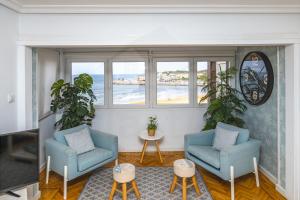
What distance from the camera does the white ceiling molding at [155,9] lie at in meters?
2.40

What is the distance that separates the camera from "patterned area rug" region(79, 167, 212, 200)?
9.25 feet

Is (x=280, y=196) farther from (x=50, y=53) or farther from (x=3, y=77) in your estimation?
(x=50, y=53)

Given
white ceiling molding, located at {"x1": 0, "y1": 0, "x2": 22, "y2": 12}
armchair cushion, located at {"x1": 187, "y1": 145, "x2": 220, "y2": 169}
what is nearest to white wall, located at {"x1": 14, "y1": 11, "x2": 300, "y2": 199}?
white ceiling molding, located at {"x1": 0, "y1": 0, "x2": 22, "y2": 12}

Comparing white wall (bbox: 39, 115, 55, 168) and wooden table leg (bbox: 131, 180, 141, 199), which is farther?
white wall (bbox: 39, 115, 55, 168)

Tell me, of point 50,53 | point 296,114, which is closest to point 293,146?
point 296,114

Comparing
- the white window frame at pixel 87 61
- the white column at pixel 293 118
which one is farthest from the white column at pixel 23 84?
the white column at pixel 293 118

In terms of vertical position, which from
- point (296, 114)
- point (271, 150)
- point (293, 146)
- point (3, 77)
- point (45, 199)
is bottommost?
point (45, 199)

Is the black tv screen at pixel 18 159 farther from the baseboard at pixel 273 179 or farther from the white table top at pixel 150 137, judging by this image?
the baseboard at pixel 273 179

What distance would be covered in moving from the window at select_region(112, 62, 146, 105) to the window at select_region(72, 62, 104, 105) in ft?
0.89

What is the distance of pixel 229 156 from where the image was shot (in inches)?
108

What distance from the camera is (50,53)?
396 cm

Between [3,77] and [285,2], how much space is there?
10.1 feet

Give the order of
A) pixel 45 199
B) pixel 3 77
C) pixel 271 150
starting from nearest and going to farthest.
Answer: pixel 3 77
pixel 45 199
pixel 271 150

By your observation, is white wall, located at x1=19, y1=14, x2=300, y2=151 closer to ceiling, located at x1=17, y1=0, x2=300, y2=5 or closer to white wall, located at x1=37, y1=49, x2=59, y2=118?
ceiling, located at x1=17, y1=0, x2=300, y2=5
